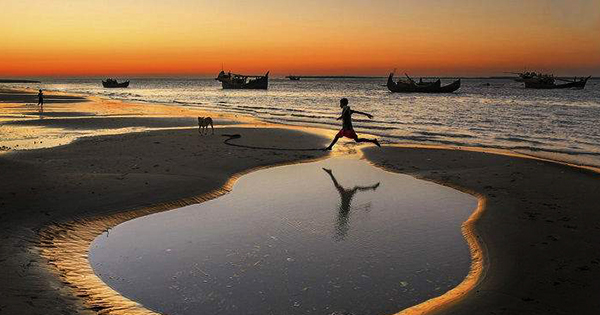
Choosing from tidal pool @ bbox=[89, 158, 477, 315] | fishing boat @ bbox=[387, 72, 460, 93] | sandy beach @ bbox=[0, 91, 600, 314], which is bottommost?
tidal pool @ bbox=[89, 158, 477, 315]

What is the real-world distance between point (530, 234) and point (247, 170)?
7.14 m

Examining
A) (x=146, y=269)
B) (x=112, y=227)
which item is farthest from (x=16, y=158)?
(x=146, y=269)

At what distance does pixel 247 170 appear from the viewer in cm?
1171

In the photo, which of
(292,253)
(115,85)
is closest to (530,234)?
(292,253)

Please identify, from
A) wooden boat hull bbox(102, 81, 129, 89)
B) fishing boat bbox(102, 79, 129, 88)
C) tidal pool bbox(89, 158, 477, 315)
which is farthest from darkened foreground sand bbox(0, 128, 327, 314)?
fishing boat bbox(102, 79, 129, 88)

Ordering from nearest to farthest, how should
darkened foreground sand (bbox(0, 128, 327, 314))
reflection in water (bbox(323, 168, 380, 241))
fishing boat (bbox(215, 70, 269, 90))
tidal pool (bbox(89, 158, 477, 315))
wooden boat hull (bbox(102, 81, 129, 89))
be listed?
1. tidal pool (bbox(89, 158, 477, 315))
2. darkened foreground sand (bbox(0, 128, 327, 314))
3. reflection in water (bbox(323, 168, 380, 241))
4. fishing boat (bbox(215, 70, 269, 90))
5. wooden boat hull (bbox(102, 81, 129, 89))

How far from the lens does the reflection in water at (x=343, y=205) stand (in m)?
6.88

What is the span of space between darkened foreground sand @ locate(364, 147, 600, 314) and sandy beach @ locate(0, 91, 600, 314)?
0.02 metres

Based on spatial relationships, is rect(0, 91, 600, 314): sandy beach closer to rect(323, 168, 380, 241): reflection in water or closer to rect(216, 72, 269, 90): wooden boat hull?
rect(323, 168, 380, 241): reflection in water

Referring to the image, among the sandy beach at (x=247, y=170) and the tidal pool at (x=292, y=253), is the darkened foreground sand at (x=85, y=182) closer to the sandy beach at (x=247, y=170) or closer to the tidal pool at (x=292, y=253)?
the sandy beach at (x=247, y=170)

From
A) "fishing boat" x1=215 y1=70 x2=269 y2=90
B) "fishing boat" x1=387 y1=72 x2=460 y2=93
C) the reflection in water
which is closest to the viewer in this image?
the reflection in water

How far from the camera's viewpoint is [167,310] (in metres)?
4.29

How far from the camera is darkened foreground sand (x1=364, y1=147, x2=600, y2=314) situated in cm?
461

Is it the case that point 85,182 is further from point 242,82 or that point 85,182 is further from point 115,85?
point 115,85
